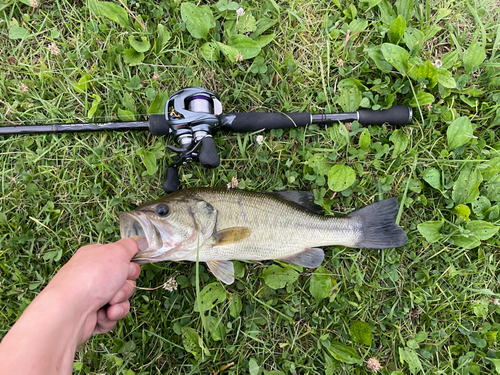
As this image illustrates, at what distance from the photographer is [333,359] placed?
287cm

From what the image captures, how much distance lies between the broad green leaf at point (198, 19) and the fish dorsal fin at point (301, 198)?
5.71ft

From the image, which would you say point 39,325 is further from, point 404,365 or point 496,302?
point 496,302

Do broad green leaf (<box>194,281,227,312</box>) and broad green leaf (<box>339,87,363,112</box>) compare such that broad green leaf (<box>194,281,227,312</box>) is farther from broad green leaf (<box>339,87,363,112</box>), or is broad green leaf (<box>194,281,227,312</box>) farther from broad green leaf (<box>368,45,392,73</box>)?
broad green leaf (<box>368,45,392,73</box>)

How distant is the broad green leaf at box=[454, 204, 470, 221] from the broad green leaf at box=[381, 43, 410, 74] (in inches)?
55.3

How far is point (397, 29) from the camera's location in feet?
9.85

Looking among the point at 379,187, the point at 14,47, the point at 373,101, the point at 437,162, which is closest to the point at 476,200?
→ the point at 437,162

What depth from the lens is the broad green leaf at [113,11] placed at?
2.98 meters

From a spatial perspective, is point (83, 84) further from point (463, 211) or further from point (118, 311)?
point (463, 211)

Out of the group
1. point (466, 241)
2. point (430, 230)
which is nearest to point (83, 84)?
point (430, 230)

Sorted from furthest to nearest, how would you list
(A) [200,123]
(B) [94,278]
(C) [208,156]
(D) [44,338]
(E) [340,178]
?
(E) [340,178]
(A) [200,123]
(C) [208,156]
(B) [94,278]
(D) [44,338]

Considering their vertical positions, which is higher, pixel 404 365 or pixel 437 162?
pixel 437 162

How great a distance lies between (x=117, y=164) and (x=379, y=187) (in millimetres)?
2593

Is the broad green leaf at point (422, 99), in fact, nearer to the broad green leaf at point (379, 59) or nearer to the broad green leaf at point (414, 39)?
the broad green leaf at point (379, 59)

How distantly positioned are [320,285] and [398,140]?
1604 mm
